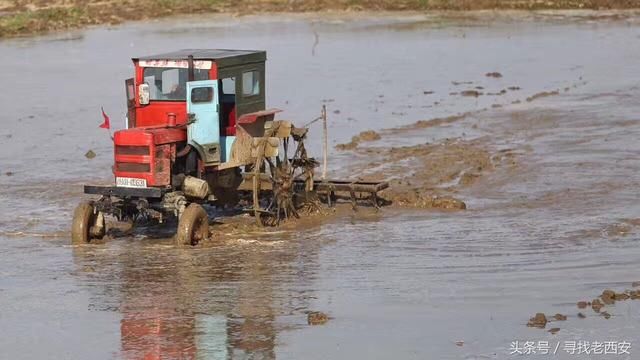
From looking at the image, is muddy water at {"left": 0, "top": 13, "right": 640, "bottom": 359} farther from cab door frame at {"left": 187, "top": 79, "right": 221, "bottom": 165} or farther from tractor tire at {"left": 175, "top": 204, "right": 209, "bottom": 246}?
cab door frame at {"left": 187, "top": 79, "right": 221, "bottom": 165}

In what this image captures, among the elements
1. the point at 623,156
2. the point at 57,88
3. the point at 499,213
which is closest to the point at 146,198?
the point at 499,213

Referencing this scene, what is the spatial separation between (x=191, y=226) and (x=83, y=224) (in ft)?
5.15

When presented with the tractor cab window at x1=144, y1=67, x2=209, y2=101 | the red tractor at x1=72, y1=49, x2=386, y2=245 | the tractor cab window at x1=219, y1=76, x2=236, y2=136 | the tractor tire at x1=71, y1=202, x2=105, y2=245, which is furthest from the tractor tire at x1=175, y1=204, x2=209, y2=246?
the tractor cab window at x1=144, y1=67, x2=209, y2=101

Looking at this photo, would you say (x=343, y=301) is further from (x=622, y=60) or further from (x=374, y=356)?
(x=622, y=60)

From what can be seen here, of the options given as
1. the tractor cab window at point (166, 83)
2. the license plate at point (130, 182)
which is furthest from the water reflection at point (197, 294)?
the tractor cab window at point (166, 83)

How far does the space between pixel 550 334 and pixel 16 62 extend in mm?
32034

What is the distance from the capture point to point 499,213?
18.5 meters

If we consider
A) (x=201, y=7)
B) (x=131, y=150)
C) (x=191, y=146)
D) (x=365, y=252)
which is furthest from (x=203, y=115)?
(x=201, y=7)

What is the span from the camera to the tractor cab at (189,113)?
16.5 m

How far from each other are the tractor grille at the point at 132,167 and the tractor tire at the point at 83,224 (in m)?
0.77

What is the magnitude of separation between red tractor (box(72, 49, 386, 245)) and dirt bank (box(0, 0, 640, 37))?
37563mm

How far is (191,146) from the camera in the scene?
669 inches

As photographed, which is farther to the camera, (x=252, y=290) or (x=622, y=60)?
(x=622, y=60)

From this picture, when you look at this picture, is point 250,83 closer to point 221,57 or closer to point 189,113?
point 221,57
